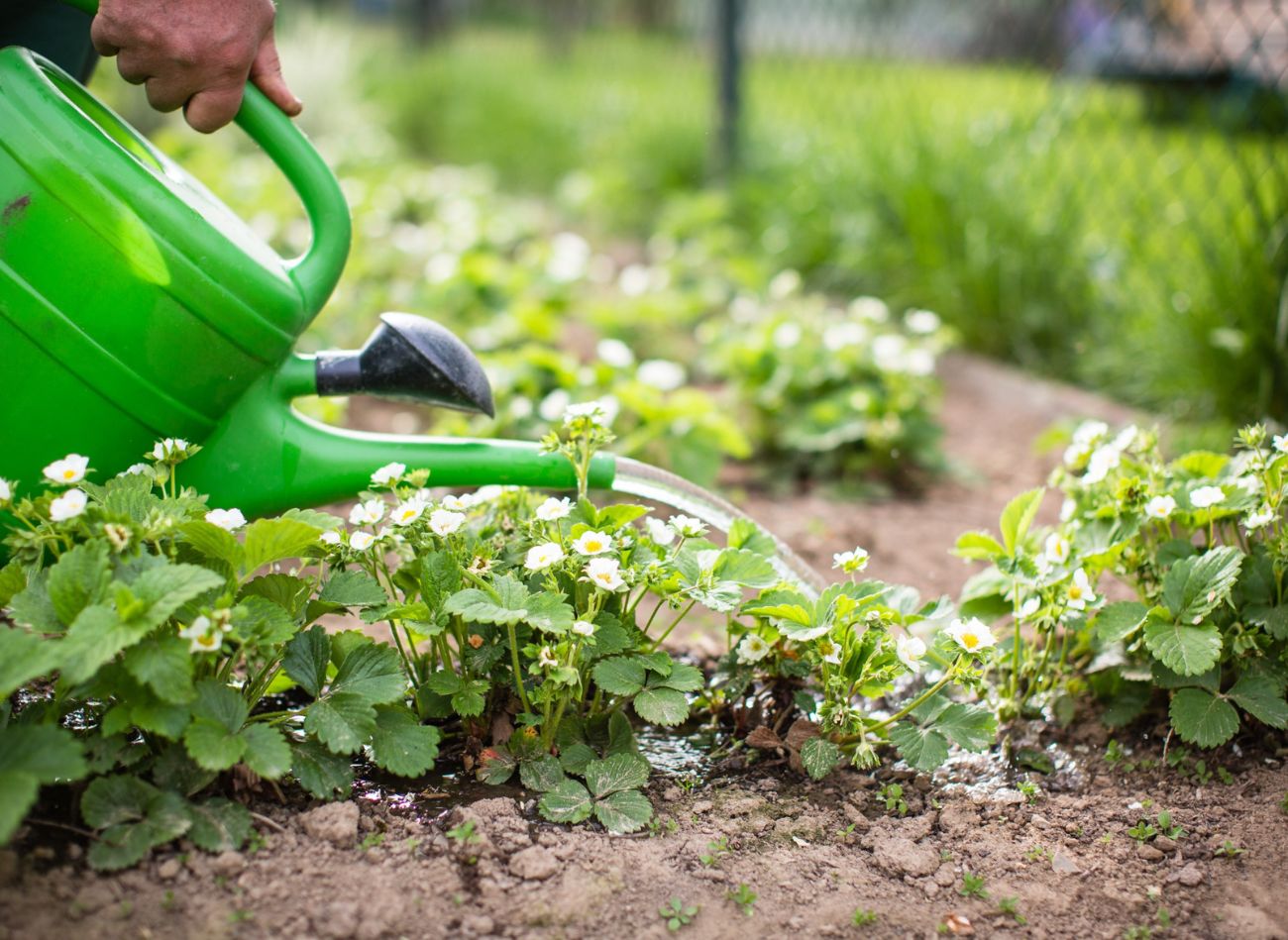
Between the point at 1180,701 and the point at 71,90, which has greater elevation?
the point at 71,90

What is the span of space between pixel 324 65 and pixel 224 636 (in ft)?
19.2

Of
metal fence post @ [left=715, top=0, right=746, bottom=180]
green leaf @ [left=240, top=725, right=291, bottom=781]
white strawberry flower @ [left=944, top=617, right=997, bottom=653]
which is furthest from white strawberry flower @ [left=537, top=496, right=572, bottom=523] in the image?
metal fence post @ [left=715, top=0, right=746, bottom=180]

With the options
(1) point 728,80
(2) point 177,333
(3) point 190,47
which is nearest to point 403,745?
(2) point 177,333

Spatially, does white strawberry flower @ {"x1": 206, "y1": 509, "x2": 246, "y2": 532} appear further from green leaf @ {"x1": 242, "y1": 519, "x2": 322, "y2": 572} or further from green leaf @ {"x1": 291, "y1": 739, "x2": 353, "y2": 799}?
green leaf @ {"x1": 291, "y1": 739, "x2": 353, "y2": 799}

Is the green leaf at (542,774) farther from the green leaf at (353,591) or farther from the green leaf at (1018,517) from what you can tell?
the green leaf at (1018,517)

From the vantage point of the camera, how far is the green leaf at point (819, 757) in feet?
4.67

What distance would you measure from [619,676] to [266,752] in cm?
41

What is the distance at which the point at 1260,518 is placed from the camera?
150 cm

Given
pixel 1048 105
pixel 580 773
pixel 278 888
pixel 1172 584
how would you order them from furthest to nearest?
pixel 1048 105 → pixel 1172 584 → pixel 580 773 → pixel 278 888

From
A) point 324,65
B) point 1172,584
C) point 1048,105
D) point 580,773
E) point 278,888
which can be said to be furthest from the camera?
point 324,65

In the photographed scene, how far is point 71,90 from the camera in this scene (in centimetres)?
148

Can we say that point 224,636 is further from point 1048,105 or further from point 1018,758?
point 1048,105

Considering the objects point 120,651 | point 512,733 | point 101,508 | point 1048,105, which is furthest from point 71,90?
point 1048,105

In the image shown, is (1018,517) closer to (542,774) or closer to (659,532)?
A: (659,532)
